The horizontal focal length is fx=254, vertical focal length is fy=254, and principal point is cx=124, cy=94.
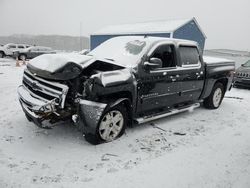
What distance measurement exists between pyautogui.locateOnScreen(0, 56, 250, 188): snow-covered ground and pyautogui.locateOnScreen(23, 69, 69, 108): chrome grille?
0.77m

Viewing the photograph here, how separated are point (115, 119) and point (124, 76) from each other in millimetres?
771

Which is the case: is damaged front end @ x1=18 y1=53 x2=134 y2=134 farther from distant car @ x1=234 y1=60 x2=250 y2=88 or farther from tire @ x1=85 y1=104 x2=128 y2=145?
distant car @ x1=234 y1=60 x2=250 y2=88

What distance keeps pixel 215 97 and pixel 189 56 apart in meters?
1.84

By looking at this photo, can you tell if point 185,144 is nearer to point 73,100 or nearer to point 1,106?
point 73,100

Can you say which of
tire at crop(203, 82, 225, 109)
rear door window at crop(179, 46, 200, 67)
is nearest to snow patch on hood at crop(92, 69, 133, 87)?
rear door window at crop(179, 46, 200, 67)

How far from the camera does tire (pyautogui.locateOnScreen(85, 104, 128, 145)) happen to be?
4262 millimetres

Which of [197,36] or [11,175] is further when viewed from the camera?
[197,36]

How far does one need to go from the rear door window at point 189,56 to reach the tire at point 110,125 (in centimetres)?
210

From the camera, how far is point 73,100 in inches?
166

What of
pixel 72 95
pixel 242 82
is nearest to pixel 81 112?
pixel 72 95

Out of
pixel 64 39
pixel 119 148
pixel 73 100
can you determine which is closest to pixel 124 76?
pixel 73 100

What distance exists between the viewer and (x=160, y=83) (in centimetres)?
510

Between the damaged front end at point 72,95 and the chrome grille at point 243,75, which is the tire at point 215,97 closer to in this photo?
the damaged front end at point 72,95

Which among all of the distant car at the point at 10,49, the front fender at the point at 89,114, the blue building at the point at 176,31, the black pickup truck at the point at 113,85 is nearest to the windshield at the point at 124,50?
the black pickup truck at the point at 113,85
